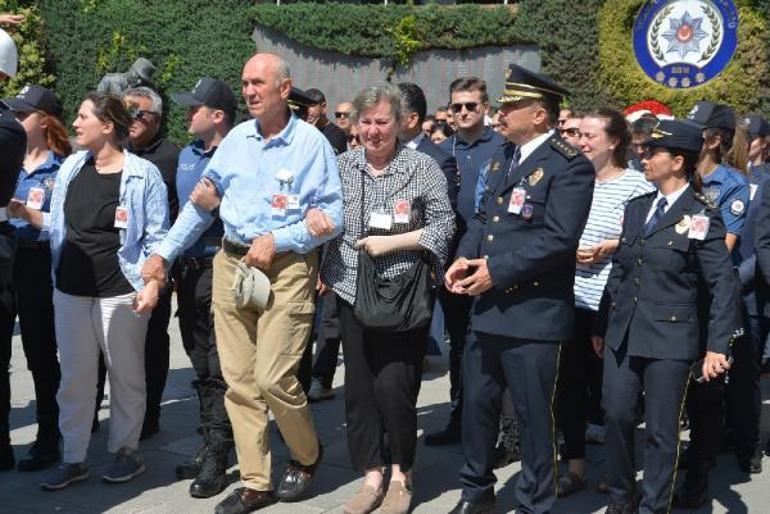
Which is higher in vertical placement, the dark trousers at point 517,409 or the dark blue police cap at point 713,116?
the dark blue police cap at point 713,116

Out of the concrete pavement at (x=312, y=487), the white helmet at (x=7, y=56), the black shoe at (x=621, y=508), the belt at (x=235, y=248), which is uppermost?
the white helmet at (x=7, y=56)

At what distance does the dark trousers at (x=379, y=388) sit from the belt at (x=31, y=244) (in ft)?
6.06

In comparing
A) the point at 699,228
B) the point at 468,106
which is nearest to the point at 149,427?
the point at 468,106

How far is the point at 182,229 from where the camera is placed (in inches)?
211

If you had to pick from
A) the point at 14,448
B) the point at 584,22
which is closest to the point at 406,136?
the point at 14,448

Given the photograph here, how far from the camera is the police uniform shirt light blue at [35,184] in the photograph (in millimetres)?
5938

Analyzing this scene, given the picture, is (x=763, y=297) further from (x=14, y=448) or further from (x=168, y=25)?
(x=168, y=25)

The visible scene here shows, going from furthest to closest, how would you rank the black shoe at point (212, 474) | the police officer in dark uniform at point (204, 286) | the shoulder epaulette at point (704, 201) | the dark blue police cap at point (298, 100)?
the dark blue police cap at point (298, 100)
the police officer in dark uniform at point (204, 286)
the black shoe at point (212, 474)
the shoulder epaulette at point (704, 201)

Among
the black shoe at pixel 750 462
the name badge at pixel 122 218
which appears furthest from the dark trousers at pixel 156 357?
the black shoe at pixel 750 462

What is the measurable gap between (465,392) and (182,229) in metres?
1.65

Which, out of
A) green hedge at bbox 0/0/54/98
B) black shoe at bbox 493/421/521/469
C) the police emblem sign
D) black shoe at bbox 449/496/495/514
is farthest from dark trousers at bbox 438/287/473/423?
green hedge at bbox 0/0/54/98

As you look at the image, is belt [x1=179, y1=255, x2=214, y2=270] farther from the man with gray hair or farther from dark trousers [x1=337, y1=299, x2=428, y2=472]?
dark trousers [x1=337, y1=299, x2=428, y2=472]

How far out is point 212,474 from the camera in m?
5.51

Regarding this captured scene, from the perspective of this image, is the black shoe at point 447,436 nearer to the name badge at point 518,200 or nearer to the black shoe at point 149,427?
the black shoe at point 149,427
